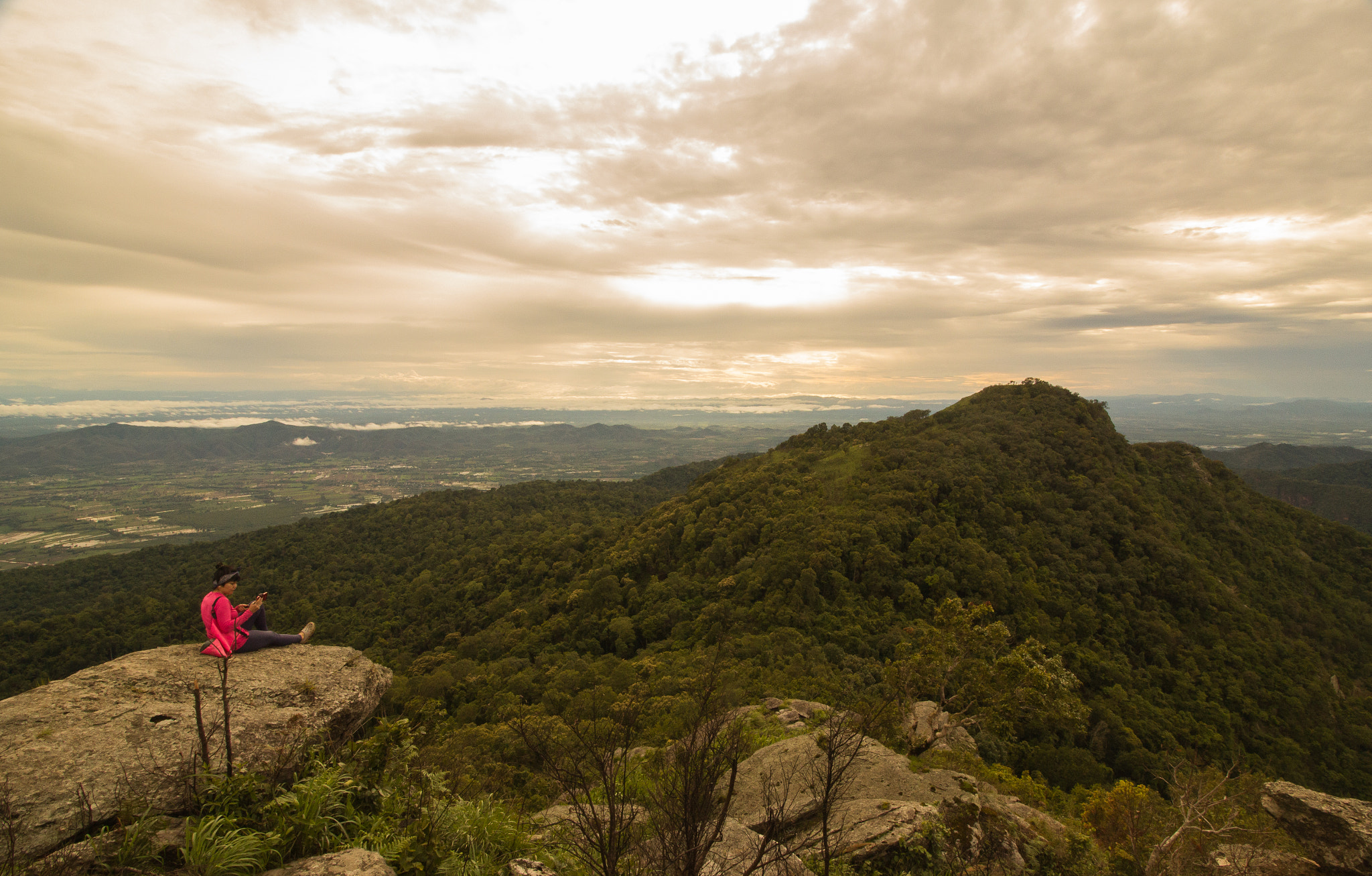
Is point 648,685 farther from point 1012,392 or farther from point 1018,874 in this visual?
point 1012,392

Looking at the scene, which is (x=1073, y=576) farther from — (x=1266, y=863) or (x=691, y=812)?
(x=691, y=812)

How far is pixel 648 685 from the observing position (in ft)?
96.0

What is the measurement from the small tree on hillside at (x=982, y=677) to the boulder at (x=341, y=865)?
1564 centimetres

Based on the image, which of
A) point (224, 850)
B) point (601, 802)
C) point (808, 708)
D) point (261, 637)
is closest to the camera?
point (224, 850)

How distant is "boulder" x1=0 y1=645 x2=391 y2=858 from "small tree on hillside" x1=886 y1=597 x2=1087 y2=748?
16.2m

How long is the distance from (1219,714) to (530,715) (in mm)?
43469

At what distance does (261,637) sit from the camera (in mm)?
9805

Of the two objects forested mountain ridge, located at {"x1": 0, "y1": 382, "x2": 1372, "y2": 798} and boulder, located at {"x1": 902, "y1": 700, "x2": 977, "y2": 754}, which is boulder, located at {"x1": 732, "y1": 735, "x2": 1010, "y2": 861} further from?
forested mountain ridge, located at {"x1": 0, "y1": 382, "x2": 1372, "y2": 798}

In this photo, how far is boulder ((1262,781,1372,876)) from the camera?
406 inches

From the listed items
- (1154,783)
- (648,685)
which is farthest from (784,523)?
(1154,783)

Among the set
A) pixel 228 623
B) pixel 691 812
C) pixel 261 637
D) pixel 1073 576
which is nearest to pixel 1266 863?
pixel 691 812

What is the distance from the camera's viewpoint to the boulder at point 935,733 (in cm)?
1792

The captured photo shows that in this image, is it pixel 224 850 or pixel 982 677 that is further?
pixel 982 677

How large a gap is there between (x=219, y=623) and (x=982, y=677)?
67.4 feet
